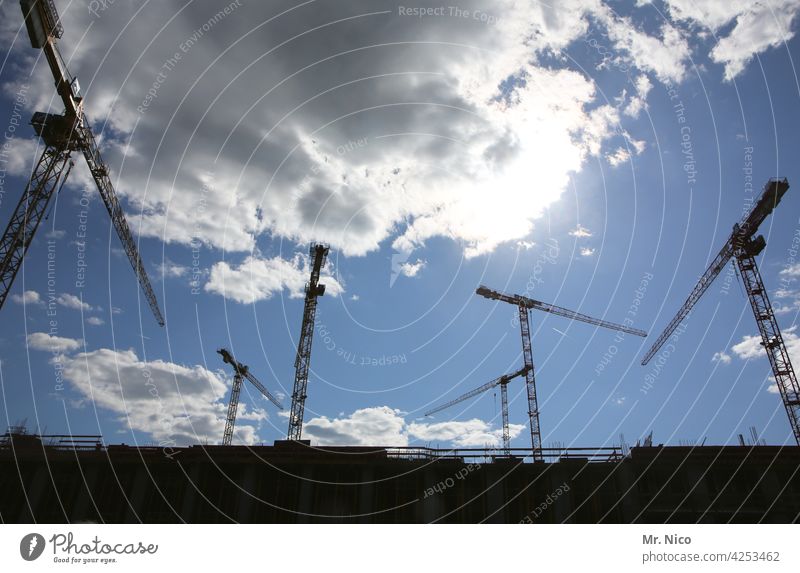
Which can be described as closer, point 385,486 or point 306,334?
point 385,486

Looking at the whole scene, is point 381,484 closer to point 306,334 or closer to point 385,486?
point 385,486

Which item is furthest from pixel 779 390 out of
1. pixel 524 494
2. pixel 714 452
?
pixel 524 494

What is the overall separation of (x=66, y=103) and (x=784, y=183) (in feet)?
226

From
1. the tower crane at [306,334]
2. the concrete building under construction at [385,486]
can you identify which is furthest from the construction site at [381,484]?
the tower crane at [306,334]

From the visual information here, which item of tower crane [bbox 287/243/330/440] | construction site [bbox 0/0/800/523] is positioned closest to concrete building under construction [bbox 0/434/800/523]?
construction site [bbox 0/0/800/523]

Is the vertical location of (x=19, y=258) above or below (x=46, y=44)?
below

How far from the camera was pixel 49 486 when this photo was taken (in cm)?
2734

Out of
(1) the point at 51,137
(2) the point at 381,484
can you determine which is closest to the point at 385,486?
(2) the point at 381,484

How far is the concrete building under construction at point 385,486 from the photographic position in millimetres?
26156

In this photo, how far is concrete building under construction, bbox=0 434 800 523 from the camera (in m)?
26.2

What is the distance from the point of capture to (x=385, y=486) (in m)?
27.4

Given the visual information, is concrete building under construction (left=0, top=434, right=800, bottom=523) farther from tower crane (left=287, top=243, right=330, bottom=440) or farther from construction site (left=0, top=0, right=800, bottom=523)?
tower crane (left=287, top=243, right=330, bottom=440)

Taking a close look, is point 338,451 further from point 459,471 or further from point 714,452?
point 714,452
